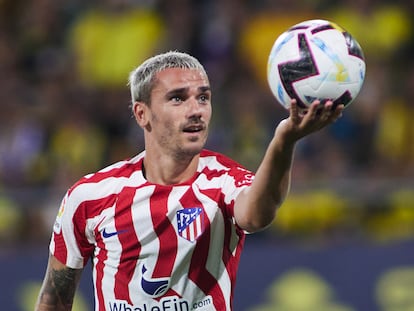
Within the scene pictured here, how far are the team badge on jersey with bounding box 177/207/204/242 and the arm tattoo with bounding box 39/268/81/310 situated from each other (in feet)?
2.42

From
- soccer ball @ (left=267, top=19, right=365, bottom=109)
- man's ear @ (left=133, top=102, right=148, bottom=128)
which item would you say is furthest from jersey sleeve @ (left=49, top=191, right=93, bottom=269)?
soccer ball @ (left=267, top=19, right=365, bottom=109)

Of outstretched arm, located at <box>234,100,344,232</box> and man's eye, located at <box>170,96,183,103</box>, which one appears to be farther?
man's eye, located at <box>170,96,183,103</box>

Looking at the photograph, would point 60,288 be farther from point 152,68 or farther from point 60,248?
point 152,68

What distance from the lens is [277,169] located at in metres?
4.61

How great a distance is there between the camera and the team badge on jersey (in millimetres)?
5250

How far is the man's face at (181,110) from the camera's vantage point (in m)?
5.20

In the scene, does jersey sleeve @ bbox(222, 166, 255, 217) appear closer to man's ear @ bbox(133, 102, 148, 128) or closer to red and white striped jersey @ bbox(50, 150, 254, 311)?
red and white striped jersey @ bbox(50, 150, 254, 311)

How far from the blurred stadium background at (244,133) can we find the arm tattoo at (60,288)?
392cm

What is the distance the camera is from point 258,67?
460 inches

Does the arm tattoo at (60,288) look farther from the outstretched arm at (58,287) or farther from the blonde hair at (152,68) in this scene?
the blonde hair at (152,68)

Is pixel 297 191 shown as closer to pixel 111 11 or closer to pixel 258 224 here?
pixel 111 11

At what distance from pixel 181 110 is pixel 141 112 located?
0.35 metres

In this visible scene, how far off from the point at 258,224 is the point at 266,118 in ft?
18.1

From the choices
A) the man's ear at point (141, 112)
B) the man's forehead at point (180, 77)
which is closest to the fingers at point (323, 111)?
the man's forehead at point (180, 77)
